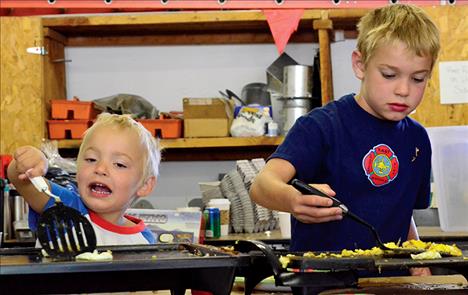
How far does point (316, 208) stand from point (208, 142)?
2802mm

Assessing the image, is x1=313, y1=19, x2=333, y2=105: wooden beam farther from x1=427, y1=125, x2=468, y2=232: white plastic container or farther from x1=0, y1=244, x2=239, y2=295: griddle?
x1=0, y1=244, x2=239, y2=295: griddle

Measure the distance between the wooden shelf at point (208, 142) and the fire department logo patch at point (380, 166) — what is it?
2441mm

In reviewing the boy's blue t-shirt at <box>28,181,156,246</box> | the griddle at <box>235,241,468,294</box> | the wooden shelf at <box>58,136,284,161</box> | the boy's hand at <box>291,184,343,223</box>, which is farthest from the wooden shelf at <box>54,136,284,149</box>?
the griddle at <box>235,241,468,294</box>

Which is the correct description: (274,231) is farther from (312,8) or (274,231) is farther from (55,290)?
(55,290)

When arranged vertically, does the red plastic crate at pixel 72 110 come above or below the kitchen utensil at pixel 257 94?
below

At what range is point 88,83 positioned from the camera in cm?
494

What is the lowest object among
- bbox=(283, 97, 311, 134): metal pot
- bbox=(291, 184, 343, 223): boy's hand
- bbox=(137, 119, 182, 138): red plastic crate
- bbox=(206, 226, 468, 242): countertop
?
bbox=(206, 226, 468, 242): countertop

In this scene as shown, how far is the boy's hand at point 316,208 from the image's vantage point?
1565 millimetres

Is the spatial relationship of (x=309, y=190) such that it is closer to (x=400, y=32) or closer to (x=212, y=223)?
(x=400, y=32)

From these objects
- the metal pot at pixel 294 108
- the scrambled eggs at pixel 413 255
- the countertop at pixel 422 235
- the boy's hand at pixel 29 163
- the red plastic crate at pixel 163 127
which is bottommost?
the countertop at pixel 422 235

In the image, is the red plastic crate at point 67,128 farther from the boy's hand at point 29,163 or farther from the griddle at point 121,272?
the griddle at point 121,272

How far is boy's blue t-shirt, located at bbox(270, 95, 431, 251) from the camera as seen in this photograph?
1.90 meters

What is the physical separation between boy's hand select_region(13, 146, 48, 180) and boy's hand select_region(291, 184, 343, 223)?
515 mm

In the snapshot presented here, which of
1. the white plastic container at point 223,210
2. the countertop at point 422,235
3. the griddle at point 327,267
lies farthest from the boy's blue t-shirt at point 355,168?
the white plastic container at point 223,210
